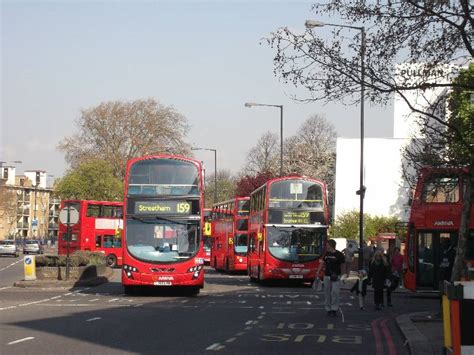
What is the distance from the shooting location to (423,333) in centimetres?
1797

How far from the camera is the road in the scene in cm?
1578

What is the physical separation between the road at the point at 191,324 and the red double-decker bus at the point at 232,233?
15.7 metres

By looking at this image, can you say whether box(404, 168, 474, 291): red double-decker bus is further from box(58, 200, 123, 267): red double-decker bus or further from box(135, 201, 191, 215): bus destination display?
box(58, 200, 123, 267): red double-decker bus

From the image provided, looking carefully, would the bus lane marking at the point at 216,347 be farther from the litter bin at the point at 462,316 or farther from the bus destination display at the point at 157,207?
the bus destination display at the point at 157,207

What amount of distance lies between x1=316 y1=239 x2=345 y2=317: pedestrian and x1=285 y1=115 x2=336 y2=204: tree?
2746 inches

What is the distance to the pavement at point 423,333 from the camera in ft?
50.3

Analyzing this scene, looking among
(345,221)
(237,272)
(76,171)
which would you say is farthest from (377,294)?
(76,171)

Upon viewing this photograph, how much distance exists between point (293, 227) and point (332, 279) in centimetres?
1406

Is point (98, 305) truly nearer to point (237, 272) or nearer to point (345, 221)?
point (237, 272)

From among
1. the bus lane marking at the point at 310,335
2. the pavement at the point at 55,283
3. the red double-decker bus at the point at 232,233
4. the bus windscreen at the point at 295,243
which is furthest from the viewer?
the red double-decker bus at the point at 232,233

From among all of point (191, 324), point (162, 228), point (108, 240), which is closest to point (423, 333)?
point (191, 324)

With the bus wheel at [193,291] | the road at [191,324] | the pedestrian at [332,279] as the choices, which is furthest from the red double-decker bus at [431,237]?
the pedestrian at [332,279]

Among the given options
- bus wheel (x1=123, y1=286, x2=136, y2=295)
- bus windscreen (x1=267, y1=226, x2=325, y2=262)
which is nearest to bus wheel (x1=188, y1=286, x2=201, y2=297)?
bus wheel (x1=123, y1=286, x2=136, y2=295)

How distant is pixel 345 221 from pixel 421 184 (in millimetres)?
36028
